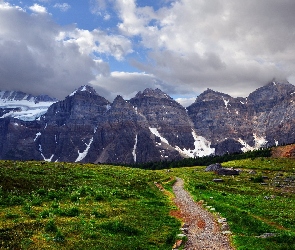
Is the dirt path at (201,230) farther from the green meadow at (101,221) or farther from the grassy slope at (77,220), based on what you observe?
the grassy slope at (77,220)

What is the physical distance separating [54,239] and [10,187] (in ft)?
61.7

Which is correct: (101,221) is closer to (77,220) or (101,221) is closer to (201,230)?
(77,220)

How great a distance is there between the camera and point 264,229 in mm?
27406

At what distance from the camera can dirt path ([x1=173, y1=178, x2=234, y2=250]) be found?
22.6m

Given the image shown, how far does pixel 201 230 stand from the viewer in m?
27.0

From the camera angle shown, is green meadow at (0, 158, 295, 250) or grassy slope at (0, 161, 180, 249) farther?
green meadow at (0, 158, 295, 250)

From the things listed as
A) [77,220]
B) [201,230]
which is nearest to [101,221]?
[77,220]

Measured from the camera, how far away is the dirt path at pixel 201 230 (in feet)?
74.2

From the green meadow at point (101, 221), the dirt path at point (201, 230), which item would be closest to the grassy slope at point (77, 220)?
the green meadow at point (101, 221)

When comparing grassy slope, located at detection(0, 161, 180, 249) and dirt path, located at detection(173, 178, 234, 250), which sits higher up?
grassy slope, located at detection(0, 161, 180, 249)

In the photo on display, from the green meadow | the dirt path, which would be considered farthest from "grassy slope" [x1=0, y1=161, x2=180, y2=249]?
the dirt path

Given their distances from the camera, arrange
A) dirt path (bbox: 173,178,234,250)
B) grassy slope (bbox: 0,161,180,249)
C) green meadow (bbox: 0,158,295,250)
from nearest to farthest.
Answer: grassy slope (bbox: 0,161,180,249)
green meadow (bbox: 0,158,295,250)
dirt path (bbox: 173,178,234,250)

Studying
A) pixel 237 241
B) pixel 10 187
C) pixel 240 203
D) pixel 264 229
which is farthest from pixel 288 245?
pixel 10 187

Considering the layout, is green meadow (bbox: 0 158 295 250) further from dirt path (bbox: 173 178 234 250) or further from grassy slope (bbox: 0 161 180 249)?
dirt path (bbox: 173 178 234 250)
